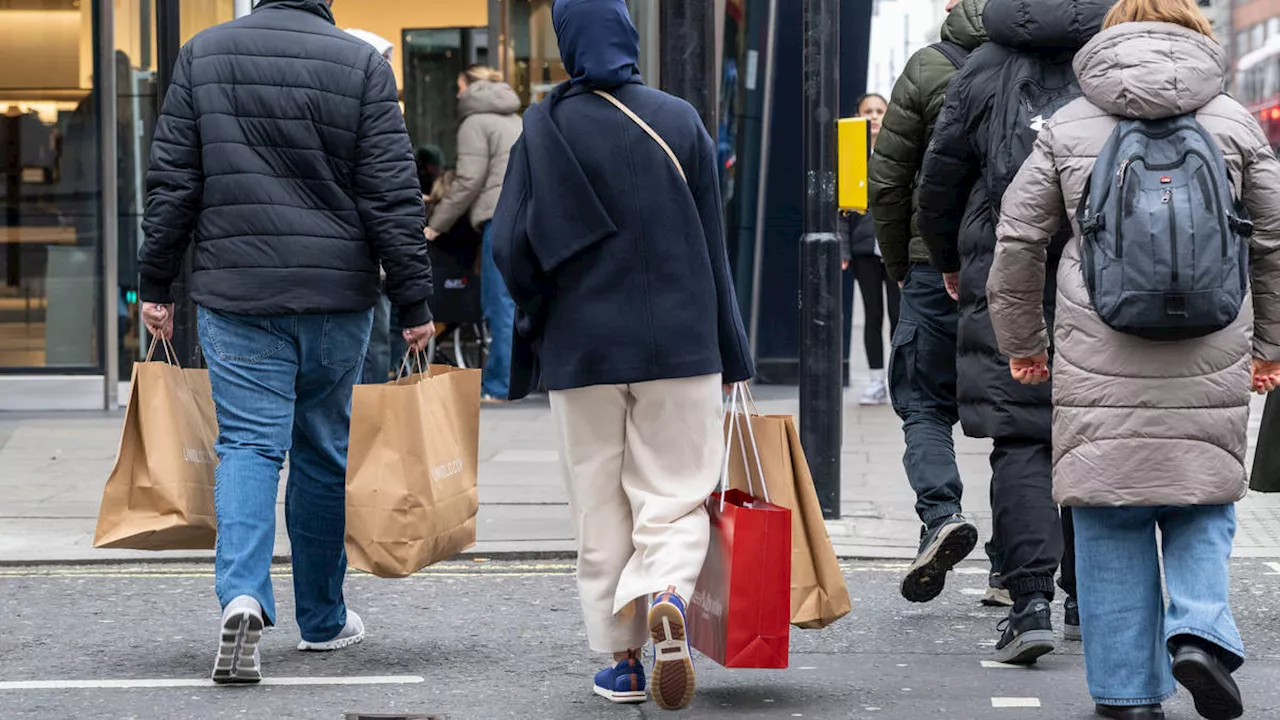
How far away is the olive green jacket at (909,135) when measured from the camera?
5.86m

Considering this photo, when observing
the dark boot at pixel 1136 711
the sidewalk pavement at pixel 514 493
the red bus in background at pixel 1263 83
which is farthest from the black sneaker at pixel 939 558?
the red bus in background at pixel 1263 83

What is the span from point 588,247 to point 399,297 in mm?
740

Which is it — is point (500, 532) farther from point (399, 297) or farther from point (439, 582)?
point (399, 297)

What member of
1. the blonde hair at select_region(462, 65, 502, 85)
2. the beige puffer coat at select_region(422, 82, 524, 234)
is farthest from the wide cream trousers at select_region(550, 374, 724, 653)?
the blonde hair at select_region(462, 65, 502, 85)

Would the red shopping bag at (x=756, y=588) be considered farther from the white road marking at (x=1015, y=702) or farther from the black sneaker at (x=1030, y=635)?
the black sneaker at (x=1030, y=635)

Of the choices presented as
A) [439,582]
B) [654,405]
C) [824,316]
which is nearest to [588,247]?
[654,405]

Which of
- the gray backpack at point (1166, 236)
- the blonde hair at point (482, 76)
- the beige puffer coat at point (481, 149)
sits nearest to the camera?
the gray backpack at point (1166, 236)

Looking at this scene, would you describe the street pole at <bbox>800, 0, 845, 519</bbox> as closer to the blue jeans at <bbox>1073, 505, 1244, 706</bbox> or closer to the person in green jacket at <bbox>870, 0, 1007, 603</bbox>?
the person in green jacket at <bbox>870, 0, 1007, 603</bbox>

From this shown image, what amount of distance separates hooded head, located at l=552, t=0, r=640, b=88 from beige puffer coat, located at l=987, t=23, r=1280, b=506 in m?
0.97

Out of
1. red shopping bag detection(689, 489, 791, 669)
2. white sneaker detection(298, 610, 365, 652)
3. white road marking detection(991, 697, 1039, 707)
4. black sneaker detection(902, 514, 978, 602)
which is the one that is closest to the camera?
red shopping bag detection(689, 489, 791, 669)

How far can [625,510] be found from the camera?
15.9ft

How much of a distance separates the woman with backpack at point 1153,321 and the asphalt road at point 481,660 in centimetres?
45

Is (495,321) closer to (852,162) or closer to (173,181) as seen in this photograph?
(852,162)

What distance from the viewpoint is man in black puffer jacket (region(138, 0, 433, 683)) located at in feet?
16.7
